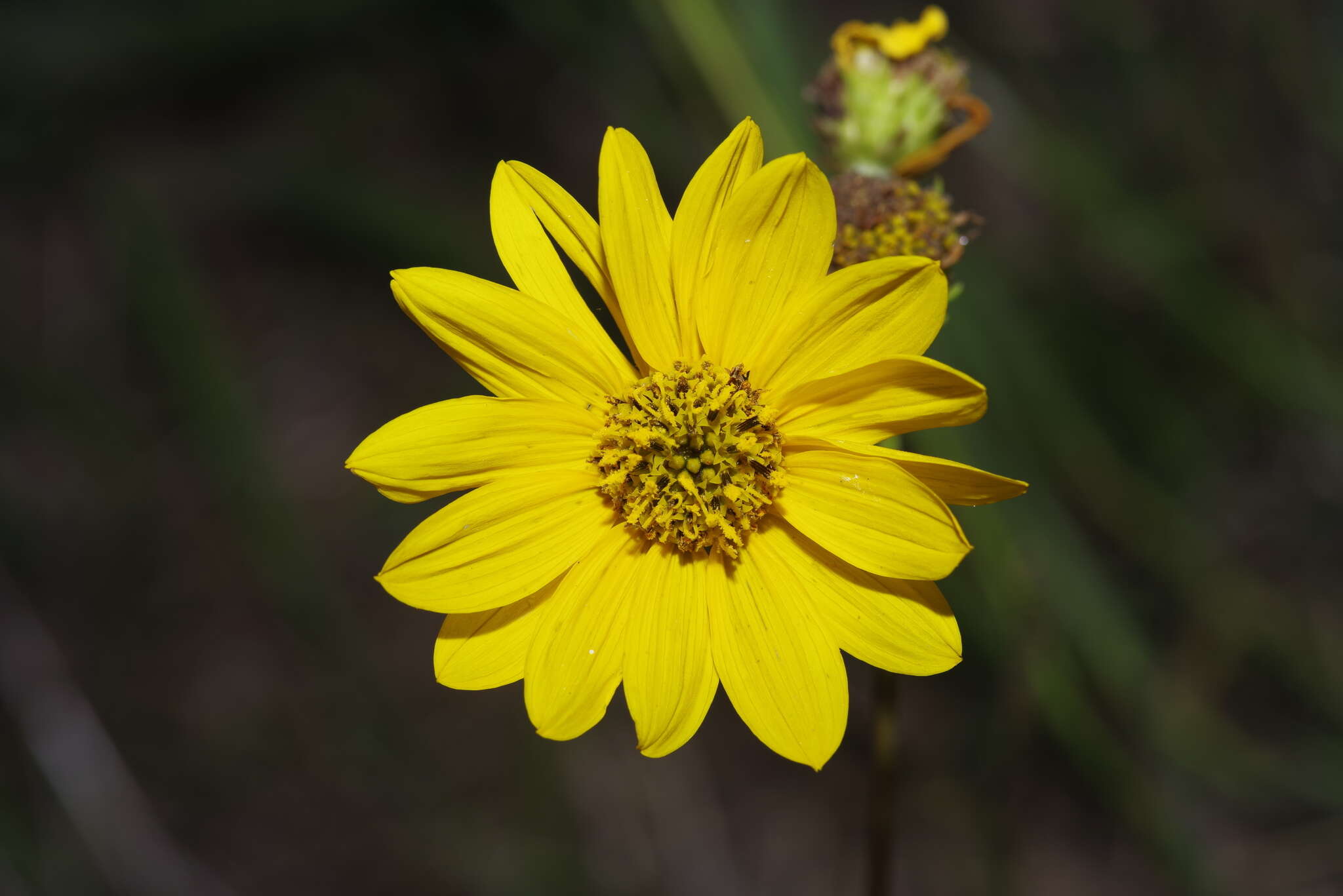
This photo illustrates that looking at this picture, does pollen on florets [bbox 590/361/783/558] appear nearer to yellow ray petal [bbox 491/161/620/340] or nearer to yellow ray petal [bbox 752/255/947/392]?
yellow ray petal [bbox 752/255/947/392]

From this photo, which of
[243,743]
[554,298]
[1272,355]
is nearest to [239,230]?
[243,743]

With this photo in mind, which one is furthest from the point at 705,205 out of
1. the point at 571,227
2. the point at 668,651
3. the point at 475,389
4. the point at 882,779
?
the point at 475,389

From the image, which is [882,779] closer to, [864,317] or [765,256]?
[864,317]

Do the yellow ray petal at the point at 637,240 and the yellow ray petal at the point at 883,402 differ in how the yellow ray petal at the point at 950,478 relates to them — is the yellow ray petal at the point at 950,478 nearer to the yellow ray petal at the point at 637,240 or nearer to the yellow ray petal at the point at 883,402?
the yellow ray petal at the point at 883,402

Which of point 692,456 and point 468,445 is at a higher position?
point 468,445

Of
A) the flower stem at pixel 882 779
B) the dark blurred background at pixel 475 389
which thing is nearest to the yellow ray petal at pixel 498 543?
the flower stem at pixel 882 779

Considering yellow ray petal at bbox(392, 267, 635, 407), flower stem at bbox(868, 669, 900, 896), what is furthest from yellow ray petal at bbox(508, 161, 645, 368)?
flower stem at bbox(868, 669, 900, 896)

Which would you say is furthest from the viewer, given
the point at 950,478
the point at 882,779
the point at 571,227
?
the point at 882,779

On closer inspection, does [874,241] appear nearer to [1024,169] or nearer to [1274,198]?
[1024,169]
